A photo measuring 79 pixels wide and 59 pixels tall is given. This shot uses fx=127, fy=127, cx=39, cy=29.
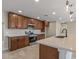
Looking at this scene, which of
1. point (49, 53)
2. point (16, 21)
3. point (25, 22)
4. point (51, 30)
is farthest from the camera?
point (51, 30)

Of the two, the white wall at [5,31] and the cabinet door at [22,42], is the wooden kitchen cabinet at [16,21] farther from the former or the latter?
the cabinet door at [22,42]

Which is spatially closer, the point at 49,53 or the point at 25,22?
the point at 49,53

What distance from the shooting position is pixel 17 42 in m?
8.02

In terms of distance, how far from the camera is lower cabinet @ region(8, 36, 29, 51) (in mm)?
7480

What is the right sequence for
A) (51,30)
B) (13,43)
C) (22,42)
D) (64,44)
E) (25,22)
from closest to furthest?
(64,44), (13,43), (22,42), (25,22), (51,30)

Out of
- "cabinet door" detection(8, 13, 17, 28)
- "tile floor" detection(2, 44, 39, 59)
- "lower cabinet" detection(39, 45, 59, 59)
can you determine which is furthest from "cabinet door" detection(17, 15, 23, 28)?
"lower cabinet" detection(39, 45, 59, 59)

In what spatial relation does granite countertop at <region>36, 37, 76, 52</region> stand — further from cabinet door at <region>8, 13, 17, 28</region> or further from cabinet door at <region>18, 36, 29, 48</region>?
cabinet door at <region>18, 36, 29, 48</region>

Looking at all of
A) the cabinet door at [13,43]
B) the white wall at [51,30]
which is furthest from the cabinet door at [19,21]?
the white wall at [51,30]

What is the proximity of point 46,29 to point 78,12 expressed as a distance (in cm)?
1363

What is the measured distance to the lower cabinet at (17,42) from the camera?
7480mm

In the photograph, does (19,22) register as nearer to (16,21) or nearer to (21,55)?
(16,21)

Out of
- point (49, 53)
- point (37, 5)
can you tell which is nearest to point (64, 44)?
point (49, 53)

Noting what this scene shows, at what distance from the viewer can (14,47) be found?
7.70 meters

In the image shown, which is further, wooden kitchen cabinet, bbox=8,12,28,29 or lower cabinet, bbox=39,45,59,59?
wooden kitchen cabinet, bbox=8,12,28,29
